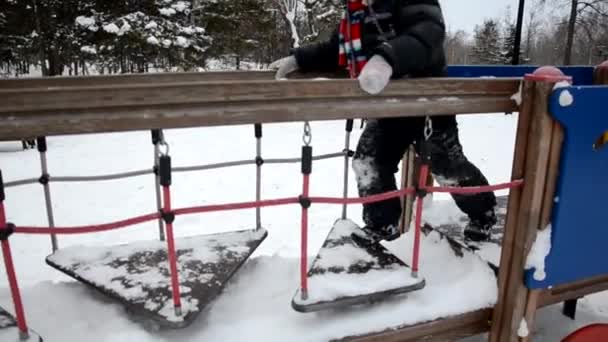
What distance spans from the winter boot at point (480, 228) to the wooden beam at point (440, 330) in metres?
0.55

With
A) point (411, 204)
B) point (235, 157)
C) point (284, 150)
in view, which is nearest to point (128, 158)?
point (235, 157)

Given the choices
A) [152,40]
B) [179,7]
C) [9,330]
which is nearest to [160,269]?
[9,330]

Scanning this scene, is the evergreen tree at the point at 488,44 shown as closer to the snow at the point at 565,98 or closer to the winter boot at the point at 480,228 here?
the winter boot at the point at 480,228

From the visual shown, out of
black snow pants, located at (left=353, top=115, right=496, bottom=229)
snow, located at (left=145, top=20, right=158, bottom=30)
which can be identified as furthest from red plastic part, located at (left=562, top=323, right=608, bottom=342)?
snow, located at (left=145, top=20, right=158, bottom=30)

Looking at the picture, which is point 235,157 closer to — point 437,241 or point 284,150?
point 284,150

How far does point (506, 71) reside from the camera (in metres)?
3.18

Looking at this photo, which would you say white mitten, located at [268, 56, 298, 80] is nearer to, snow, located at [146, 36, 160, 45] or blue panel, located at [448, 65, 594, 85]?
blue panel, located at [448, 65, 594, 85]

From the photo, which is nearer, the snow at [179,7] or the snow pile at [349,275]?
the snow pile at [349,275]

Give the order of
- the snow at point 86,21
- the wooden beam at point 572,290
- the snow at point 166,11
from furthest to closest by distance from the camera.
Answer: the snow at point 166,11 < the snow at point 86,21 < the wooden beam at point 572,290

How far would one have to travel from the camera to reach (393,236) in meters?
2.42

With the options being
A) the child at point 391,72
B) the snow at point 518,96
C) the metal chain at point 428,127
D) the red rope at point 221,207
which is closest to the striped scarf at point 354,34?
the child at point 391,72

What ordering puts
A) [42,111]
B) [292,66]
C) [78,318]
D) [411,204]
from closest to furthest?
[42,111] → [78,318] → [292,66] → [411,204]

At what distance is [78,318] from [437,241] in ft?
5.74

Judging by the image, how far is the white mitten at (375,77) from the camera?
146 centimetres
